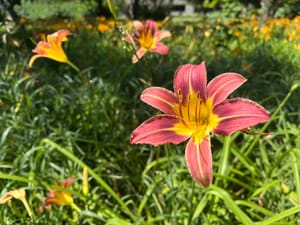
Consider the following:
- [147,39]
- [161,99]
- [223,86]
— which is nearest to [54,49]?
[147,39]

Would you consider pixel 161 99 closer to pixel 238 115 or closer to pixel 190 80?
pixel 190 80

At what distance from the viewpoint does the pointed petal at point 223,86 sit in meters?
0.98

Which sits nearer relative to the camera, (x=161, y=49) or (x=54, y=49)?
(x=54, y=49)

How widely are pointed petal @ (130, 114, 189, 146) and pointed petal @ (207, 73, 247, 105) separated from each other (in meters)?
0.10

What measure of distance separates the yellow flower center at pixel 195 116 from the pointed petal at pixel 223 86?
0.02 meters

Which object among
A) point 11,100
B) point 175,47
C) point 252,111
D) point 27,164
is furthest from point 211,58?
point 252,111

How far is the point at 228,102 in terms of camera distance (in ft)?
3.21

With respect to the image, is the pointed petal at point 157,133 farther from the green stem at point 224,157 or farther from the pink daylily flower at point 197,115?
the green stem at point 224,157

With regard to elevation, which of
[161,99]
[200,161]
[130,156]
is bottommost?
[130,156]

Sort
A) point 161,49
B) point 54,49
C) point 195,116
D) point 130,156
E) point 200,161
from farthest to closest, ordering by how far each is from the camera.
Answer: point 130,156 → point 161,49 → point 54,49 → point 195,116 → point 200,161

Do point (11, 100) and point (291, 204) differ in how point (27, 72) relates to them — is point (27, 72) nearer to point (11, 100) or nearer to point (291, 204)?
point (11, 100)

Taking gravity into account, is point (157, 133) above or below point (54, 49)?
below

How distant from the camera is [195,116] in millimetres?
1019

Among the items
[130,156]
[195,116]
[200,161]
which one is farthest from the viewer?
[130,156]
